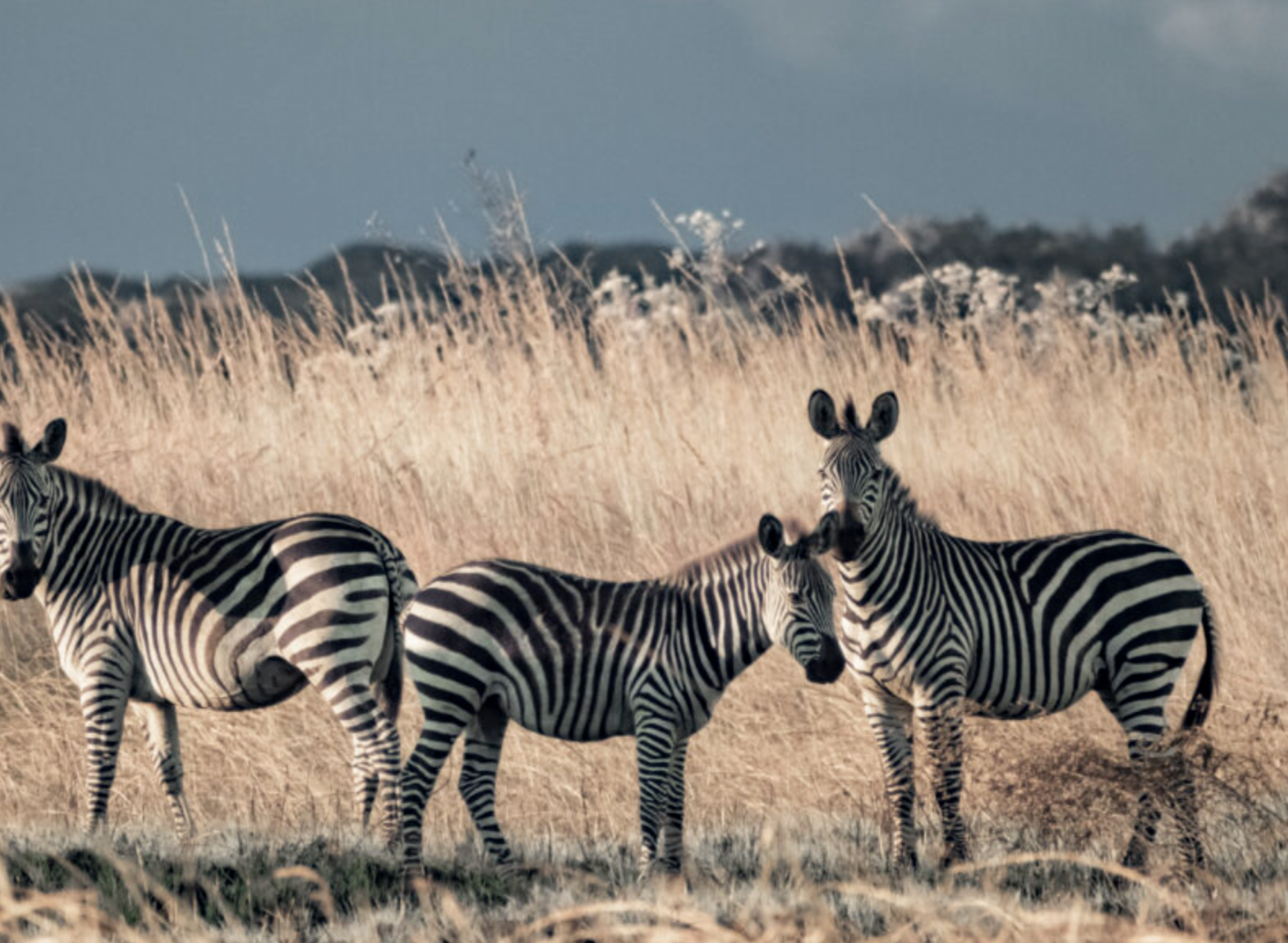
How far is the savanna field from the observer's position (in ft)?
16.5

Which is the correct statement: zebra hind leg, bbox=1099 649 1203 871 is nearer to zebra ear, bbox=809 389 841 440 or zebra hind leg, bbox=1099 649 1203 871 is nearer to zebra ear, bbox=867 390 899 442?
zebra ear, bbox=867 390 899 442

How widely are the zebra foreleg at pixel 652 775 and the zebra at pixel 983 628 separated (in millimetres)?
734

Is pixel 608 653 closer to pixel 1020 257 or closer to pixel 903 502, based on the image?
pixel 903 502

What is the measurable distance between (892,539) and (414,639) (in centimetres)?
154

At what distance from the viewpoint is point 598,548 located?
9633 millimetres

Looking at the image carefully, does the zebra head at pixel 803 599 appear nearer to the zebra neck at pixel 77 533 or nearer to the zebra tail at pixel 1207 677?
the zebra tail at pixel 1207 677

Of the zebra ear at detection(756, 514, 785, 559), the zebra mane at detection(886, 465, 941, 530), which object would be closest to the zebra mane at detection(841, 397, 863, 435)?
the zebra mane at detection(886, 465, 941, 530)

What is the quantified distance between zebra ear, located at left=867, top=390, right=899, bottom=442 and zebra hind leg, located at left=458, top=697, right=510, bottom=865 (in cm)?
148

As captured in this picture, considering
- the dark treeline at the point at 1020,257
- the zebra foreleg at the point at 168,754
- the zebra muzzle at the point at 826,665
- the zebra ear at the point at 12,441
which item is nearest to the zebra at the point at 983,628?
the zebra muzzle at the point at 826,665

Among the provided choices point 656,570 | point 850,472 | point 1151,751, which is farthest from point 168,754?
point 1151,751

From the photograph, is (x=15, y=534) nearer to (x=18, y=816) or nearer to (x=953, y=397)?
(x=18, y=816)

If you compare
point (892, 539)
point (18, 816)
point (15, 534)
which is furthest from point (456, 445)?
point (892, 539)

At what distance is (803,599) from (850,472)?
422 millimetres

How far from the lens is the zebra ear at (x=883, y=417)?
5.42 meters
